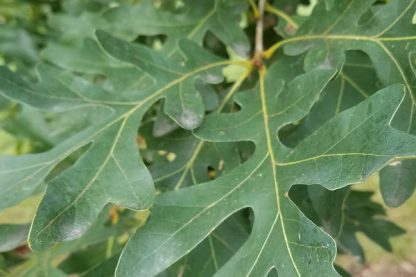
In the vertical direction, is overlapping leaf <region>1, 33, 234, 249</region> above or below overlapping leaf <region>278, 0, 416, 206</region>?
below

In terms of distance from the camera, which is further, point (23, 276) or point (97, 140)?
point (23, 276)

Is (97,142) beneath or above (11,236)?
above

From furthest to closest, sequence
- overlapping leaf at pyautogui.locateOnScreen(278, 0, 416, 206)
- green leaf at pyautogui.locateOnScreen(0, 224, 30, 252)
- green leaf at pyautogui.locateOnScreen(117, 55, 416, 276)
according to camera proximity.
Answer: green leaf at pyautogui.locateOnScreen(0, 224, 30, 252) < overlapping leaf at pyautogui.locateOnScreen(278, 0, 416, 206) < green leaf at pyautogui.locateOnScreen(117, 55, 416, 276)

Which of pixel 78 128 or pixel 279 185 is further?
pixel 78 128

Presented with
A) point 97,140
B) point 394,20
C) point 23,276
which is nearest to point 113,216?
point 23,276

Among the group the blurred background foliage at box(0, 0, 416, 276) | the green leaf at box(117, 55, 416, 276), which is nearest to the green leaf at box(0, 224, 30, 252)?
the blurred background foliage at box(0, 0, 416, 276)

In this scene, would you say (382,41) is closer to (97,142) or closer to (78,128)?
(97,142)

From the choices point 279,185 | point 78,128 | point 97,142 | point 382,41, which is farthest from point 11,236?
point 382,41

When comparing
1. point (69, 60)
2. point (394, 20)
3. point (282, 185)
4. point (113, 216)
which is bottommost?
point (113, 216)

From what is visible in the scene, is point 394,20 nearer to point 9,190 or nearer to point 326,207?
point 326,207

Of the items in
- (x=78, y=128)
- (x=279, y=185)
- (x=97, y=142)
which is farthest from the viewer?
(x=78, y=128)

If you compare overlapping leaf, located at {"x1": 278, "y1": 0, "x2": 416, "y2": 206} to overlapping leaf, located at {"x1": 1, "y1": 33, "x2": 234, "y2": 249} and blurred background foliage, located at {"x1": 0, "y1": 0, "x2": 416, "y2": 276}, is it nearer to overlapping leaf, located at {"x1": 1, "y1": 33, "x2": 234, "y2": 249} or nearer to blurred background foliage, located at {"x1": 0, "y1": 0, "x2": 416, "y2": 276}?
blurred background foliage, located at {"x1": 0, "y1": 0, "x2": 416, "y2": 276}
